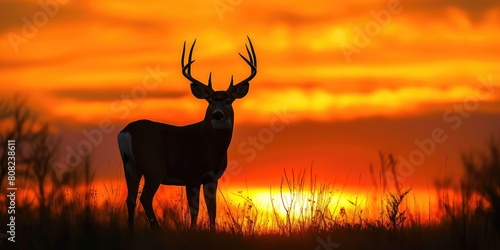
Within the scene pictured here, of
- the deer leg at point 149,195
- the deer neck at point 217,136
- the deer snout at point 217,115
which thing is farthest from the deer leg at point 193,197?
the deer snout at point 217,115

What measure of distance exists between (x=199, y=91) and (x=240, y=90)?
2.38ft

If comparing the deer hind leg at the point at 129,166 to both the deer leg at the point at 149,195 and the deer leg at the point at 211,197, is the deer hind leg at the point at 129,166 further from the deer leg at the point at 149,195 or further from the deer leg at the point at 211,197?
the deer leg at the point at 211,197

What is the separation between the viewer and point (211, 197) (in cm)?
1494

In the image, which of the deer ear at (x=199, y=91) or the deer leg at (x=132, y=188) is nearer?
the deer leg at (x=132, y=188)

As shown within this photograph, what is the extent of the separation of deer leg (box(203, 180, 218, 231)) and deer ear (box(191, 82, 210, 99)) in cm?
152

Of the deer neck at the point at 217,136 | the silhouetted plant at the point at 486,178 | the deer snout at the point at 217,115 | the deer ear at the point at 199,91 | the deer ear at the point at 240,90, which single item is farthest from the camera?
the deer ear at the point at 240,90

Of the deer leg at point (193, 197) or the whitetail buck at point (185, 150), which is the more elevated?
the whitetail buck at point (185, 150)

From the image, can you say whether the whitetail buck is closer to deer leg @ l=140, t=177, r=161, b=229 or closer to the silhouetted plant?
deer leg @ l=140, t=177, r=161, b=229

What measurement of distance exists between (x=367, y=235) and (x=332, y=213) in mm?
1229

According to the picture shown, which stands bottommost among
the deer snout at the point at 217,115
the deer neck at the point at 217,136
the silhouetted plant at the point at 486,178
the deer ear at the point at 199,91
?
the silhouetted plant at the point at 486,178

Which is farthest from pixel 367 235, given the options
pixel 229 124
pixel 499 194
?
pixel 229 124

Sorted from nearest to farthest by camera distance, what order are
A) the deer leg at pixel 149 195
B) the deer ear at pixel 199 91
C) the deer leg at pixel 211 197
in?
the deer leg at pixel 211 197
the deer leg at pixel 149 195
the deer ear at pixel 199 91

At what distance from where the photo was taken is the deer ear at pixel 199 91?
15.8 m

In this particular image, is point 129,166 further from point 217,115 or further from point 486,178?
point 486,178
